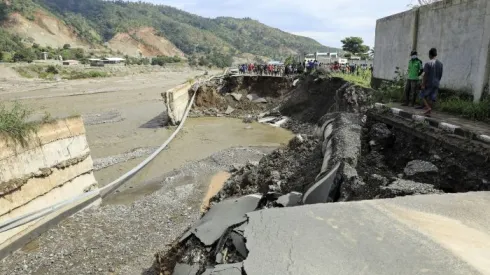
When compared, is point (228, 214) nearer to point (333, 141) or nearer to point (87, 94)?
point (333, 141)

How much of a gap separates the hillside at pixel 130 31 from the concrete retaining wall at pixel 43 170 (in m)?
89.4

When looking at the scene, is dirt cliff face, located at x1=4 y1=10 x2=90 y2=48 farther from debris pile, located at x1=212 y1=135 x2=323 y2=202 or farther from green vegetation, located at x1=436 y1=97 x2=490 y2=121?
green vegetation, located at x1=436 y1=97 x2=490 y2=121

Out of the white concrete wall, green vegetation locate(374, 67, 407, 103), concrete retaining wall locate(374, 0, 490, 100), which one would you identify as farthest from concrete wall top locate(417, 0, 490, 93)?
the white concrete wall

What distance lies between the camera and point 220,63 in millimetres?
Answer: 102000

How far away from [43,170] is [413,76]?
32.4ft

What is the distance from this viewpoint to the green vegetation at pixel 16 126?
790 cm

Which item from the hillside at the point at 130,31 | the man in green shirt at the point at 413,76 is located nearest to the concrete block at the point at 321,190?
the man in green shirt at the point at 413,76

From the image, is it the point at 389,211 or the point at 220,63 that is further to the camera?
the point at 220,63

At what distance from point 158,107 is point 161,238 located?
79.8ft

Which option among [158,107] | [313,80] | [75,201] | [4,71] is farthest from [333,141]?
[4,71]

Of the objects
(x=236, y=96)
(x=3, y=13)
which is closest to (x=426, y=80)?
(x=236, y=96)

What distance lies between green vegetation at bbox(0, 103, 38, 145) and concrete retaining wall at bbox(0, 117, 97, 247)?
0.14 meters

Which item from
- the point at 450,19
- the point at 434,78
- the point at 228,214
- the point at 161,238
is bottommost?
the point at 161,238

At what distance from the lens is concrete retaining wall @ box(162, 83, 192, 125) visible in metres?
22.2
